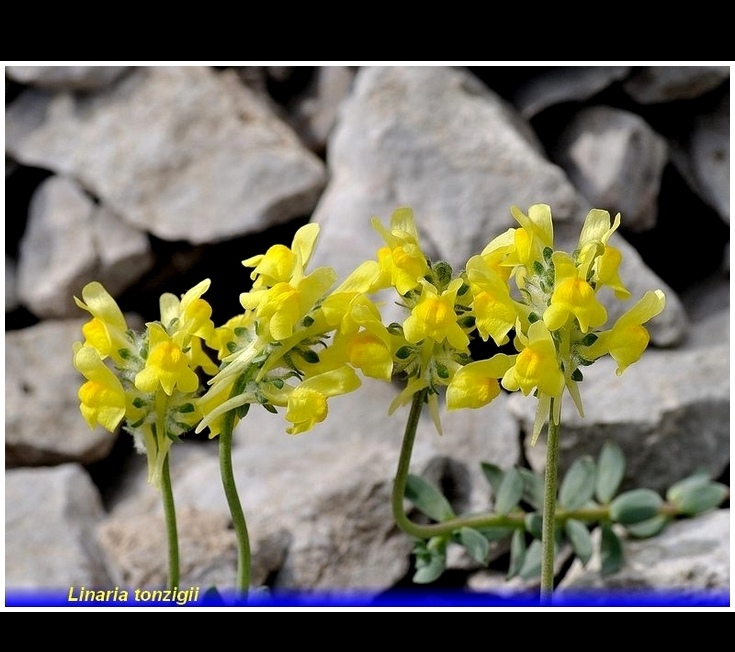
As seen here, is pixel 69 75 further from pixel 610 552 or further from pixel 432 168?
pixel 610 552

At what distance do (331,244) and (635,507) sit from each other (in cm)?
75

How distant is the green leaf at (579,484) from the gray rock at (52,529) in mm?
721

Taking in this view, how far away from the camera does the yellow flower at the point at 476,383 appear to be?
3.27 feet

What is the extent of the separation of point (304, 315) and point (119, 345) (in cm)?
21

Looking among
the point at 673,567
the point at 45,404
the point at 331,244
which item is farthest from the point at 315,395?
the point at 45,404

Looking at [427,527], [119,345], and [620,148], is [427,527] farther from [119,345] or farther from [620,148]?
[620,148]

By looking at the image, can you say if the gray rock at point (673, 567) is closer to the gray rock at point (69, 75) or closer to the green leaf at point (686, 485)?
the green leaf at point (686, 485)

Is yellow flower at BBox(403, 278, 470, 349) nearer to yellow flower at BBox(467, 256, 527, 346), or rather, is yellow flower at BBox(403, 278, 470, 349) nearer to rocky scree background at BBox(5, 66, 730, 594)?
yellow flower at BBox(467, 256, 527, 346)

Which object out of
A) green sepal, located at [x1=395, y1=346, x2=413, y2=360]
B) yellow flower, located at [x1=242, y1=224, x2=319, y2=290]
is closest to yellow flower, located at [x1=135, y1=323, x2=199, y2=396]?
yellow flower, located at [x1=242, y1=224, x2=319, y2=290]

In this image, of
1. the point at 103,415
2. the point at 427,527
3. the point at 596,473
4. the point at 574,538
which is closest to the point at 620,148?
the point at 596,473

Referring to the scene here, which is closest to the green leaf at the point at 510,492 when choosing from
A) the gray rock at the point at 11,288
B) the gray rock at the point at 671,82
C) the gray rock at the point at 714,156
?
the gray rock at the point at 714,156

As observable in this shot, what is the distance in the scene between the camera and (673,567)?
1.50 m

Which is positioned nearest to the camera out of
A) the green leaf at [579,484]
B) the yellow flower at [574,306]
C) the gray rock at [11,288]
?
the yellow flower at [574,306]

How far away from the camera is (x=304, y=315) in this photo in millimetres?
1033
